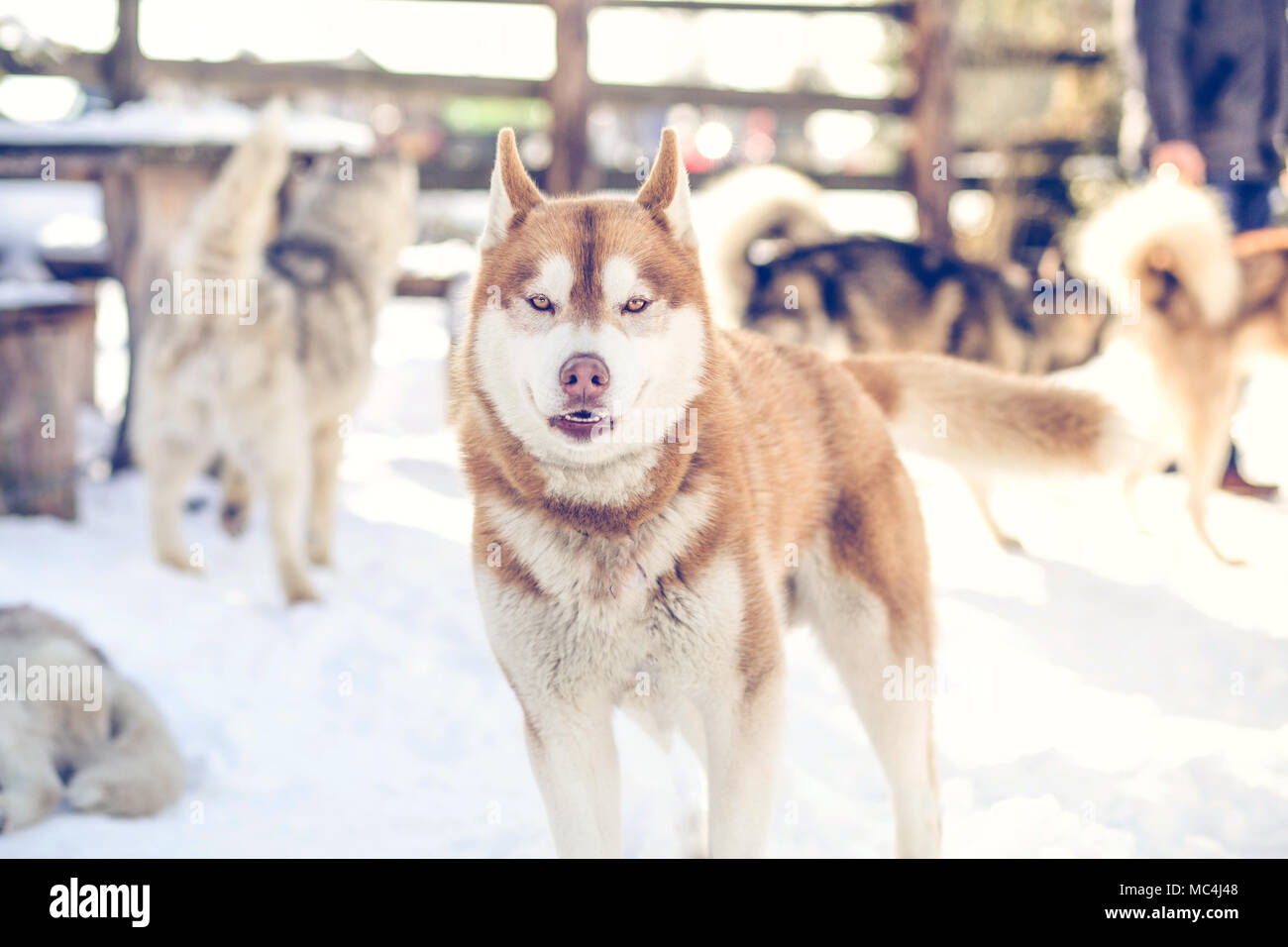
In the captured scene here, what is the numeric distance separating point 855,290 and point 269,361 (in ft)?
8.43

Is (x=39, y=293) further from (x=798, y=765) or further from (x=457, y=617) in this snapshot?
(x=798, y=765)

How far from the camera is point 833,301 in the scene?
5.18 meters

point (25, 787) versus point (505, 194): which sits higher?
point (505, 194)

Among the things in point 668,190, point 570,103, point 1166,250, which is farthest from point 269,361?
point 1166,250

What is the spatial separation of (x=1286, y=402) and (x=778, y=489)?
6.21 meters

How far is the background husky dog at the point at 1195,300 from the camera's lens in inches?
188

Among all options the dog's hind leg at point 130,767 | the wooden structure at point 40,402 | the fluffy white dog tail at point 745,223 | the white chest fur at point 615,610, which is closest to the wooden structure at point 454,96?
the wooden structure at point 40,402

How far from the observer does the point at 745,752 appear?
78.7 inches

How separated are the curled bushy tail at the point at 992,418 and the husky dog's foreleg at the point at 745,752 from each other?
87 cm

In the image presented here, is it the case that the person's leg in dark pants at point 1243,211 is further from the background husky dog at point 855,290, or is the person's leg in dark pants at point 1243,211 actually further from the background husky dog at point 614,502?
the background husky dog at point 614,502

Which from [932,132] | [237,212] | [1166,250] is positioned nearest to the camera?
[237,212]

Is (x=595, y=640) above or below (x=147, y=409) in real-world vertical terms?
below

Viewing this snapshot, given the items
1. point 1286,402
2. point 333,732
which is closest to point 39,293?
point 333,732

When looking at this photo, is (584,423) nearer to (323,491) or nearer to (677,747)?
(677,747)
